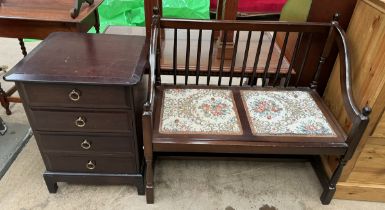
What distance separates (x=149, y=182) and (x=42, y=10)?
1.22m

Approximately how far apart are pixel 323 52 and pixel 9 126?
7.30 feet

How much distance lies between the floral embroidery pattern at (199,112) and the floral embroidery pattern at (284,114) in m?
0.10

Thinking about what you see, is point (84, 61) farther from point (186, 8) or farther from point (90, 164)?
point (186, 8)

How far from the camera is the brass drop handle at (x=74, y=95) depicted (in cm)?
116

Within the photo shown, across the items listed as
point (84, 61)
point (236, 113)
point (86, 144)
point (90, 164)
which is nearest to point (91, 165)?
point (90, 164)

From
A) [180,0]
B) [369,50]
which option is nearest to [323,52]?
[369,50]

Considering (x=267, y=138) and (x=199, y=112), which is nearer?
(x=267, y=138)

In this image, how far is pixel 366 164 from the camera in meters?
1.46

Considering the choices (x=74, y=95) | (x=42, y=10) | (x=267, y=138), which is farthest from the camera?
(x=42, y=10)

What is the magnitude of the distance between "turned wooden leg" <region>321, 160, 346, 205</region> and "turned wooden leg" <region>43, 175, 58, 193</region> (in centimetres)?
154

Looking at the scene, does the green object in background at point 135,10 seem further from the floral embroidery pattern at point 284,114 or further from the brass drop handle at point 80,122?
the brass drop handle at point 80,122

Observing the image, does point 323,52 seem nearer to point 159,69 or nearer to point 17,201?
point 159,69

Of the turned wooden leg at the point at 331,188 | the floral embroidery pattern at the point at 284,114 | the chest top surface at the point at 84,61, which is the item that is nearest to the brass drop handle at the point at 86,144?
the chest top surface at the point at 84,61

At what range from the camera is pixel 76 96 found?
1.18 metres
